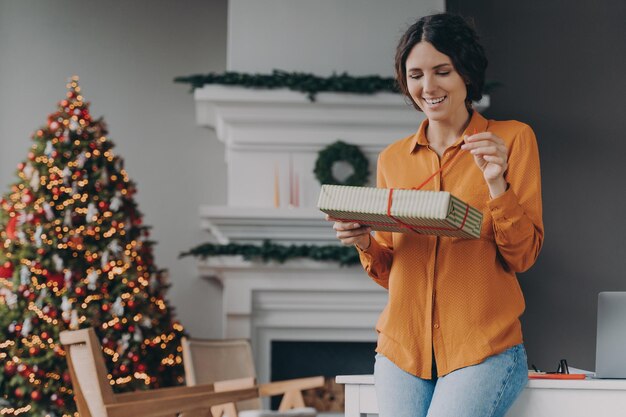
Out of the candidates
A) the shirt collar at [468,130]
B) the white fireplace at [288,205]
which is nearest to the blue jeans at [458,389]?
the shirt collar at [468,130]

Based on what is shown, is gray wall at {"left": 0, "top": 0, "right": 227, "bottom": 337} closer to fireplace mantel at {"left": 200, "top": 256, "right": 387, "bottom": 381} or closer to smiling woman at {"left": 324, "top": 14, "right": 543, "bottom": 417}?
fireplace mantel at {"left": 200, "top": 256, "right": 387, "bottom": 381}

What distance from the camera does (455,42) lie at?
1628 mm

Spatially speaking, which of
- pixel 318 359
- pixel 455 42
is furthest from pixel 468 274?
pixel 318 359

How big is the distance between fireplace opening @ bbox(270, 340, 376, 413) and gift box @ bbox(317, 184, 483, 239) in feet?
9.81

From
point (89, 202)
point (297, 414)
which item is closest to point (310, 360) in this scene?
point (89, 202)

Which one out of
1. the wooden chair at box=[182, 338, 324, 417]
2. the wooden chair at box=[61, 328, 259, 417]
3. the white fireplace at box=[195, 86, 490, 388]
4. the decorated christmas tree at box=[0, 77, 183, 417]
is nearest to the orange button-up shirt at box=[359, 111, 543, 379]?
the wooden chair at box=[61, 328, 259, 417]

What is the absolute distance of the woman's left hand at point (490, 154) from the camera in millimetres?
1518

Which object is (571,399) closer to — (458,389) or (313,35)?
(458,389)

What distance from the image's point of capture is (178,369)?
14.1 ft

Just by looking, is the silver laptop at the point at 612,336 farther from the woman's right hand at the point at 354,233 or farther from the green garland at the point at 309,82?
the green garland at the point at 309,82

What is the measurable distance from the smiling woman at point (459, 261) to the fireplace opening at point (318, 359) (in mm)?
2901

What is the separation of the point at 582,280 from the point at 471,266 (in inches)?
142

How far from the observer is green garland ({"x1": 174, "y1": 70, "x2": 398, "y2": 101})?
14.0 ft

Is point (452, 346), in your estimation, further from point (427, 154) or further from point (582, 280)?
point (582, 280)
